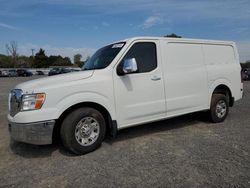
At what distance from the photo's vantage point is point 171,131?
559 cm

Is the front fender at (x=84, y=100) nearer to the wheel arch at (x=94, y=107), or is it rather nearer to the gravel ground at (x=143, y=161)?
the wheel arch at (x=94, y=107)

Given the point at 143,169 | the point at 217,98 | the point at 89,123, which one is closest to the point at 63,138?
the point at 89,123

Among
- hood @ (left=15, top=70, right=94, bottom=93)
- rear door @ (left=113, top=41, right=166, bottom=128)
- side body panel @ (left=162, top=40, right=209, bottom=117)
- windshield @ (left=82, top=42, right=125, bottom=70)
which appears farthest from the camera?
side body panel @ (left=162, top=40, right=209, bottom=117)

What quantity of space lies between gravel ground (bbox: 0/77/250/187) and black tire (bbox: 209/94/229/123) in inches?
23.1

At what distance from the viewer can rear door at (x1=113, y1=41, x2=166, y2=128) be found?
4566mm

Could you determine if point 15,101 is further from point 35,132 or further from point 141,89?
point 141,89

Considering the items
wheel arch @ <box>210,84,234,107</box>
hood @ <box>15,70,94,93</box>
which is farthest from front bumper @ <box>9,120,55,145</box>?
wheel arch @ <box>210,84,234,107</box>

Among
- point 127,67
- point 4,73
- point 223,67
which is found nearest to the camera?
point 127,67

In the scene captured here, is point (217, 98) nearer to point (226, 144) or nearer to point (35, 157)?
point (226, 144)

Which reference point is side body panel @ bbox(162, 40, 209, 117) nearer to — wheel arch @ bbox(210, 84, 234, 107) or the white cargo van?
the white cargo van

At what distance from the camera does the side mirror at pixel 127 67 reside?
4320mm

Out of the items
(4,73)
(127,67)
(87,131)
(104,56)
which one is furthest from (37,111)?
(4,73)

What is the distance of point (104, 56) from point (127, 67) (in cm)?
88

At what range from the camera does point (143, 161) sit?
389 centimetres
